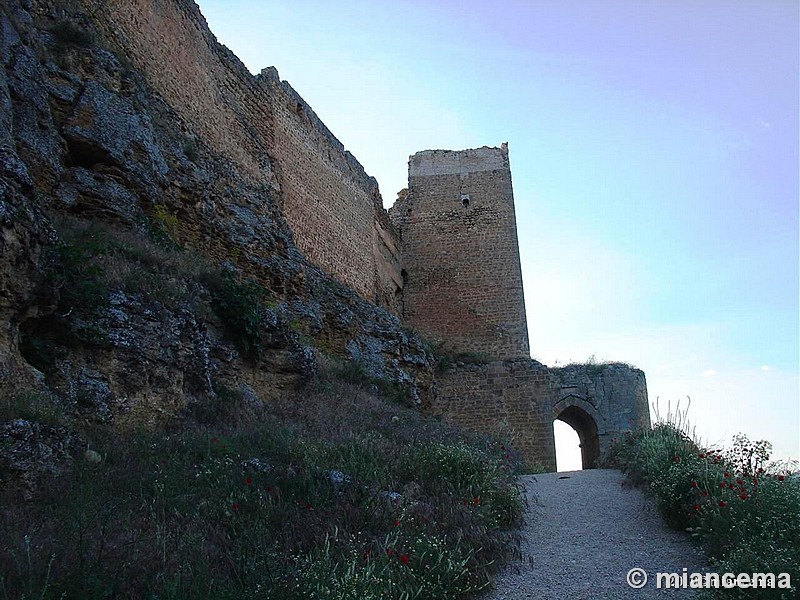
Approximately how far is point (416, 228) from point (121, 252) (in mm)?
14502

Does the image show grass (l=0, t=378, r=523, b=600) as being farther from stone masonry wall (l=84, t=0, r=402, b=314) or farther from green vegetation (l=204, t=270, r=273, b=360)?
stone masonry wall (l=84, t=0, r=402, b=314)

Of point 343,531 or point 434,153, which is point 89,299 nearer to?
point 343,531

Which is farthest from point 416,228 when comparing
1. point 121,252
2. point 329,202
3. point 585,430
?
point 121,252

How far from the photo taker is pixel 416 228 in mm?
20875

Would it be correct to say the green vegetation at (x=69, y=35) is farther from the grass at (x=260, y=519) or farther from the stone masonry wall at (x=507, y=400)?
the stone masonry wall at (x=507, y=400)

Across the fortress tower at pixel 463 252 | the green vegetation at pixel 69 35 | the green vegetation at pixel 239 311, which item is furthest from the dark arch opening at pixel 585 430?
the green vegetation at pixel 69 35

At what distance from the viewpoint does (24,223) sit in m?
5.18

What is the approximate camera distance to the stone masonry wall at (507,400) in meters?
16.2

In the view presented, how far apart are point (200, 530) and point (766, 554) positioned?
11.8 ft

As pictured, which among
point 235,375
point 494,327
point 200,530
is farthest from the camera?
point 494,327

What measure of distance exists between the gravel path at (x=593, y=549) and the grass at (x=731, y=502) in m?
0.20

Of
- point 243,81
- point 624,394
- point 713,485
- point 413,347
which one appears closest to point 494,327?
point 624,394

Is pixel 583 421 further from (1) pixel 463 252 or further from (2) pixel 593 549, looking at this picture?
(2) pixel 593 549

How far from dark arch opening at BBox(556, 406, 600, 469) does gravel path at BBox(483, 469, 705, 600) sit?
9760mm
